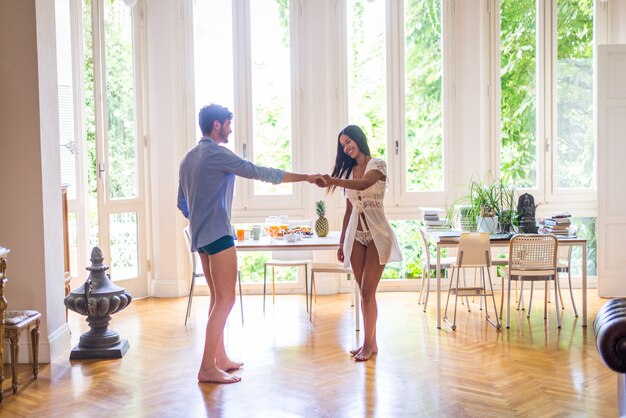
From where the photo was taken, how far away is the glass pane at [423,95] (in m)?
8.52

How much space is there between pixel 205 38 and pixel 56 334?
3.92 meters

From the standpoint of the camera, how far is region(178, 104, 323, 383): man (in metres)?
4.95

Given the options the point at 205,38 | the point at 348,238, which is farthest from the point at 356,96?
the point at 348,238

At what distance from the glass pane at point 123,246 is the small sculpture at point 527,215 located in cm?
408

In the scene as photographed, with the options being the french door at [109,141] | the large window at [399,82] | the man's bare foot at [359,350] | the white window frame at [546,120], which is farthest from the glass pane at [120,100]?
the white window frame at [546,120]

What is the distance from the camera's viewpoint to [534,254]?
6.84 metres

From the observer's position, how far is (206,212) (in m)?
4.94

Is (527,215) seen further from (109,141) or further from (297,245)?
(109,141)

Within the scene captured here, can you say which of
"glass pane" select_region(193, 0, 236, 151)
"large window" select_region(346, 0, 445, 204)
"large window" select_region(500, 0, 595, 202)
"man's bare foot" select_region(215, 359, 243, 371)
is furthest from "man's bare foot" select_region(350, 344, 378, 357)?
"large window" select_region(500, 0, 595, 202)

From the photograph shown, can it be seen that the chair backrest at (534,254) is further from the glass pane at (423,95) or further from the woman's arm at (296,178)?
the woman's arm at (296,178)

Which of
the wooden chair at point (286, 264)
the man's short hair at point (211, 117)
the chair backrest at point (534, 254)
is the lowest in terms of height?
the wooden chair at point (286, 264)

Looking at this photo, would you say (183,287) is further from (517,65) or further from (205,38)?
(517,65)

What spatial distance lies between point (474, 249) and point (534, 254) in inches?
22.5

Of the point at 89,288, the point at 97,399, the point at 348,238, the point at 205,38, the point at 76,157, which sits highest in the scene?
the point at 205,38
